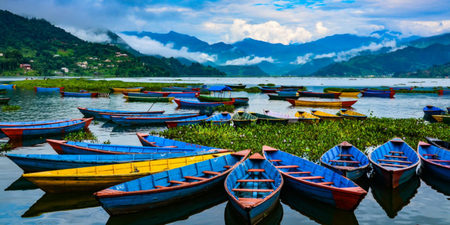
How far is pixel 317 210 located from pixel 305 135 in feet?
39.0

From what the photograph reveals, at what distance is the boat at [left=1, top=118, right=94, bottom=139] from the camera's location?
2422 cm

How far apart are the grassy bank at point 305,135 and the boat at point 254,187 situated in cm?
517

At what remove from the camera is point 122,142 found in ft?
83.7

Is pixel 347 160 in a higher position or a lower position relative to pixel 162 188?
lower

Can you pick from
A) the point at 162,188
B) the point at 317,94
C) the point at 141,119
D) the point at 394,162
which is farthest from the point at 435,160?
the point at 317,94

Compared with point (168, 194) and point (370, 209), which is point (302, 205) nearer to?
point (370, 209)

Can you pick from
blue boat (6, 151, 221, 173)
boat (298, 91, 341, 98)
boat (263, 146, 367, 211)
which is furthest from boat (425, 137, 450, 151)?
boat (298, 91, 341, 98)

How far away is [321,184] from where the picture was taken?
480 inches

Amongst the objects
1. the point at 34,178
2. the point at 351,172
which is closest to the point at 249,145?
the point at 351,172

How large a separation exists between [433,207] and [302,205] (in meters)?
5.65

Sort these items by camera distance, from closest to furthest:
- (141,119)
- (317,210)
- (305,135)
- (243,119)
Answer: (317,210)
(305,135)
(243,119)
(141,119)

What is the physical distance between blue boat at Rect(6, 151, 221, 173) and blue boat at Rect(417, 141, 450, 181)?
1179cm

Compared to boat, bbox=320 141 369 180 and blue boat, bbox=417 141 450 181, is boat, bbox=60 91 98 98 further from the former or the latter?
blue boat, bbox=417 141 450 181

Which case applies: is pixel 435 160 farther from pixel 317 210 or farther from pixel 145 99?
pixel 145 99
